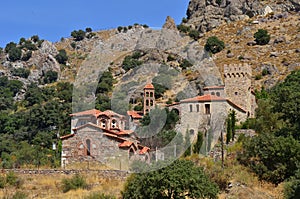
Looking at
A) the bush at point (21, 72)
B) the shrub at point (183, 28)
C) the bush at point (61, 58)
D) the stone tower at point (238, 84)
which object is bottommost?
the stone tower at point (238, 84)

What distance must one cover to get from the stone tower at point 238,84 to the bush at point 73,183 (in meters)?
25.4

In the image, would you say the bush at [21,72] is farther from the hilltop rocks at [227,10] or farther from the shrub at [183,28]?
the hilltop rocks at [227,10]

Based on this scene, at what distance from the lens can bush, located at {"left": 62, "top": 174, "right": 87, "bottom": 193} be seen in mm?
24250

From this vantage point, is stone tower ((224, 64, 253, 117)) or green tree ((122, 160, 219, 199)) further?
stone tower ((224, 64, 253, 117))

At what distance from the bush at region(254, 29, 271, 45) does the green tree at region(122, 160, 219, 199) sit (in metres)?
64.4

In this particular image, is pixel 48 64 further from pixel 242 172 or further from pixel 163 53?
pixel 242 172

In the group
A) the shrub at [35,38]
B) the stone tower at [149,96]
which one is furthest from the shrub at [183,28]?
the stone tower at [149,96]

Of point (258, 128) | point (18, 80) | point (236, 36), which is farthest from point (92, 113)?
point (18, 80)

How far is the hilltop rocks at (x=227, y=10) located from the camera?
9906cm

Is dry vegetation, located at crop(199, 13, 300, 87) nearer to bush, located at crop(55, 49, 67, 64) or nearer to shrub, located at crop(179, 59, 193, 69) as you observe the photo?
shrub, located at crop(179, 59, 193, 69)

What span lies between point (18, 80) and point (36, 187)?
8104 cm

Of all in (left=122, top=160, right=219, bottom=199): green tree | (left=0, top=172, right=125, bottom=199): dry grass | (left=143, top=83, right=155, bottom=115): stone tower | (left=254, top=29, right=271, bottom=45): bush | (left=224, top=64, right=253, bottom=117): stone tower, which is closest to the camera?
(left=122, top=160, right=219, bottom=199): green tree

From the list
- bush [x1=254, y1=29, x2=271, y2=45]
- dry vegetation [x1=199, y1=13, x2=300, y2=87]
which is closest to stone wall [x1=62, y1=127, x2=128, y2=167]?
dry vegetation [x1=199, y1=13, x2=300, y2=87]

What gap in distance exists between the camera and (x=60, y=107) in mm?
66562
